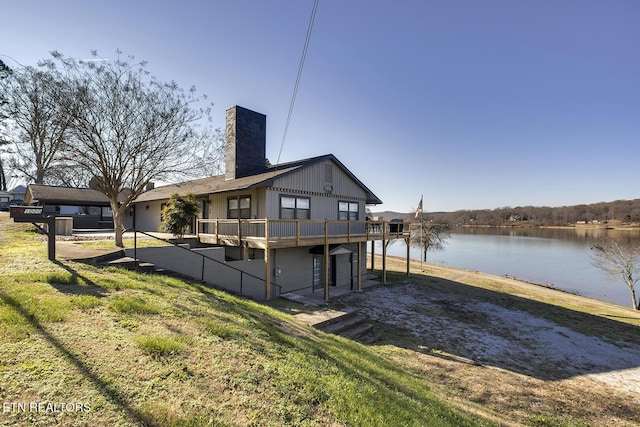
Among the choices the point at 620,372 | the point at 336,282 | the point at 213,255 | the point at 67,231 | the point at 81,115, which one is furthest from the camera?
the point at 336,282

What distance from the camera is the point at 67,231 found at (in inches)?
596

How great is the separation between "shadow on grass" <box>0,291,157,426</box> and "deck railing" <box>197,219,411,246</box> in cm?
757

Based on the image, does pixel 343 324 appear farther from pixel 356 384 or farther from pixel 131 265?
pixel 131 265

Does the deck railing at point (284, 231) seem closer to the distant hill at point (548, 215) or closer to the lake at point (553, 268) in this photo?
the lake at point (553, 268)

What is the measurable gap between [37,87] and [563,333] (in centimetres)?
2135

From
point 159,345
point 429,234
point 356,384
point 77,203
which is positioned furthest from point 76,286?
point 429,234

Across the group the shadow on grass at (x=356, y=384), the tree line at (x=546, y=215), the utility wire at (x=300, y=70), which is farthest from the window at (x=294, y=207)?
the tree line at (x=546, y=215)

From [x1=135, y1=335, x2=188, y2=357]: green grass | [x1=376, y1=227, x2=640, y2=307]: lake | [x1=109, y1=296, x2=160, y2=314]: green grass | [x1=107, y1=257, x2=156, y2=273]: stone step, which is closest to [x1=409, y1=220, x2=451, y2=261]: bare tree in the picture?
[x1=376, y1=227, x2=640, y2=307]: lake

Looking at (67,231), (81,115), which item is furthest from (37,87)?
(67,231)

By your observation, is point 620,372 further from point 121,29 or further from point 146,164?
point 121,29

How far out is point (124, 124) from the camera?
10.7 m

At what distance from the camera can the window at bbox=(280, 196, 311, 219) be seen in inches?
532

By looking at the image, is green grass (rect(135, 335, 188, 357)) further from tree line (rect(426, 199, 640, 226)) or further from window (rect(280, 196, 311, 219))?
tree line (rect(426, 199, 640, 226))

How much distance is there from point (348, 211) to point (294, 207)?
444 centimetres
